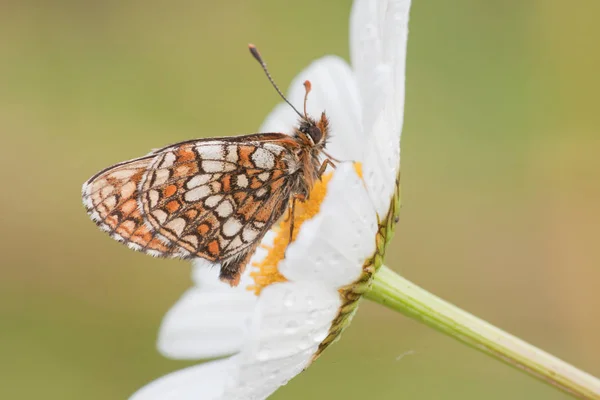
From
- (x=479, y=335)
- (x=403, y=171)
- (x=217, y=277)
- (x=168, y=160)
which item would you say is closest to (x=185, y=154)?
(x=168, y=160)

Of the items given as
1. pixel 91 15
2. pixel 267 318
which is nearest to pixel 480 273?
pixel 267 318

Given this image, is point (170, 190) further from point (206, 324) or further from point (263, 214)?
point (206, 324)

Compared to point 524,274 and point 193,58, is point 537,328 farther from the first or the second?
point 193,58

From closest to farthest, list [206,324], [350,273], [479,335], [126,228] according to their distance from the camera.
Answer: [479,335] → [350,273] → [126,228] → [206,324]

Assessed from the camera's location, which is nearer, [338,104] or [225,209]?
[225,209]

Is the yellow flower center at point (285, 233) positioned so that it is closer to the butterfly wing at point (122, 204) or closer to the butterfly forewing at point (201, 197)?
the butterfly forewing at point (201, 197)

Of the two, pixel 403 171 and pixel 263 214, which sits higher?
pixel 263 214

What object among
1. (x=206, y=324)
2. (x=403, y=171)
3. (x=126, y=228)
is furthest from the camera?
(x=403, y=171)
